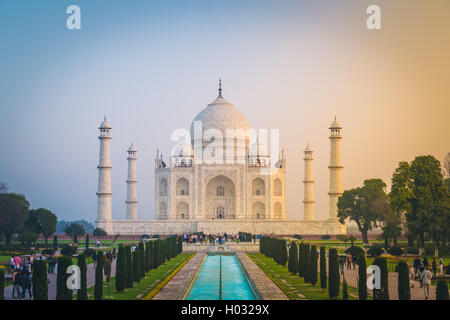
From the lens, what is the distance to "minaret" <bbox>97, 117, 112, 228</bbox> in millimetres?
42781

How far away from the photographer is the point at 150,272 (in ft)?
68.2

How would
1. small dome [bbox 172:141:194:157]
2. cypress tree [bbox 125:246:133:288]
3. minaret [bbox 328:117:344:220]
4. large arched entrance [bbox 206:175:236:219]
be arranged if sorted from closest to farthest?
1. cypress tree [bbox 125:246:133:288]
2. minaret [bbox 328:117:344:220]
3. large arched entrance [bbox 206:175:236:219]
4. small dome [bbox 172:141:194:157]

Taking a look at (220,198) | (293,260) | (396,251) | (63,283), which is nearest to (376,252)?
(396,251)

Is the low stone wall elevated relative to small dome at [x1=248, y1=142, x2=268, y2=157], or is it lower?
lower

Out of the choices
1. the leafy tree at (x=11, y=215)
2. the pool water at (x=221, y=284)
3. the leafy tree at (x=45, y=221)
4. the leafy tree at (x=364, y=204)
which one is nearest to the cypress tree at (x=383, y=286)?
the pool water at (x=221, y=284)

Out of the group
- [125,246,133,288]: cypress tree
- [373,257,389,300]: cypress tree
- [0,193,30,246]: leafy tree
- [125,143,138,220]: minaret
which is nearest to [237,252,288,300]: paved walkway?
[373,257,389,300]: cypress tree

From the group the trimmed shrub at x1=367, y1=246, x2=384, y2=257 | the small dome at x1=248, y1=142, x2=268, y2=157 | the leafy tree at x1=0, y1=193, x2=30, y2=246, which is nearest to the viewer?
the trimmed shrub at x1=367, y1=246, x2=384, y2=257

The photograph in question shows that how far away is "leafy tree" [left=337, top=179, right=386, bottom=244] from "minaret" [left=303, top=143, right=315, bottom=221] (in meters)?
7.15

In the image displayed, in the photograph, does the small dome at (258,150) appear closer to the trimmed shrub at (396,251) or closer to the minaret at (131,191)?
the minaret at (131,191)

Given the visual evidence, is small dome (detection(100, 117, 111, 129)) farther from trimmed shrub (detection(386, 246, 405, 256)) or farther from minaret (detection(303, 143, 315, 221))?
trimmed shrub (detection(386, 246, 405, 256))

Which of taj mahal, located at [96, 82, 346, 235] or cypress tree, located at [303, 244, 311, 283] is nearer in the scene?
cypress tree, located at [303, 244, 311, 283]
